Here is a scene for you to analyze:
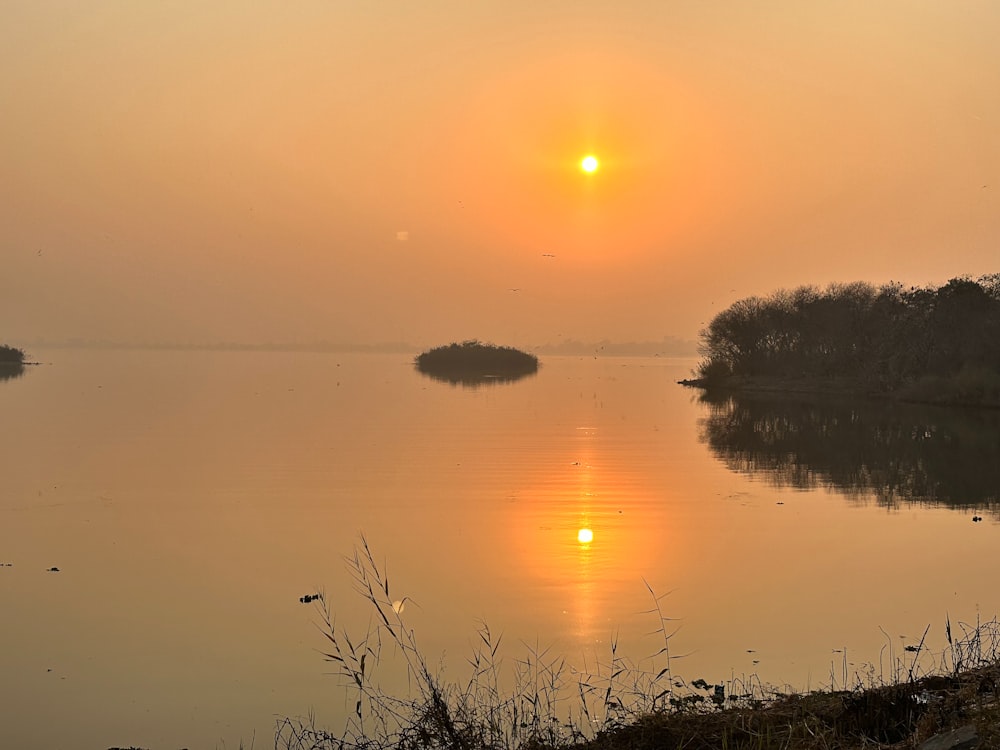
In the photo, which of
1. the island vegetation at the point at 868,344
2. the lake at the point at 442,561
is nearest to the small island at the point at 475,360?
the island vegetation at the point at 868,344

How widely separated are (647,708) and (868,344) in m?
74.8

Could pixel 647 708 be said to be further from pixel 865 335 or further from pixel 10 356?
pixel 10 356

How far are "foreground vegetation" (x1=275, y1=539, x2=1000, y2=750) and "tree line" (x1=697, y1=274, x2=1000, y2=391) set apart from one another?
54.0 m

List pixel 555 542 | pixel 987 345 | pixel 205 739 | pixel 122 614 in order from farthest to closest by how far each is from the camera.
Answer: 1. pixel 987 345
2. pixel 555 542
3. pixel 122 614
4. pixel 205 739

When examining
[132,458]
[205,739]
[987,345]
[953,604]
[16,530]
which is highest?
[987,345]

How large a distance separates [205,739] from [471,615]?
4.09 meters

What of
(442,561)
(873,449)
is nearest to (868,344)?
(873,449)

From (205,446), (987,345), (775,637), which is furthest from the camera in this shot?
Answer: (987,345)

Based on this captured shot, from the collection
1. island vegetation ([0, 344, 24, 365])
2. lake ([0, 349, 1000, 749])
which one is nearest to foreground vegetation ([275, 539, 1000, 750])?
lake ([0, 349, 1000, 749])

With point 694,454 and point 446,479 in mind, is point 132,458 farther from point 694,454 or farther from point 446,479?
point 694,454

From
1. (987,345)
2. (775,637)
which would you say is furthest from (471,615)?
(987,345)

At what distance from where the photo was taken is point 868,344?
7712 cm

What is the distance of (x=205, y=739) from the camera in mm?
7879

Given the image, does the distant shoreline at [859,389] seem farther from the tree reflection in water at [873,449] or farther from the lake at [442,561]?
the lake at [442,561]
